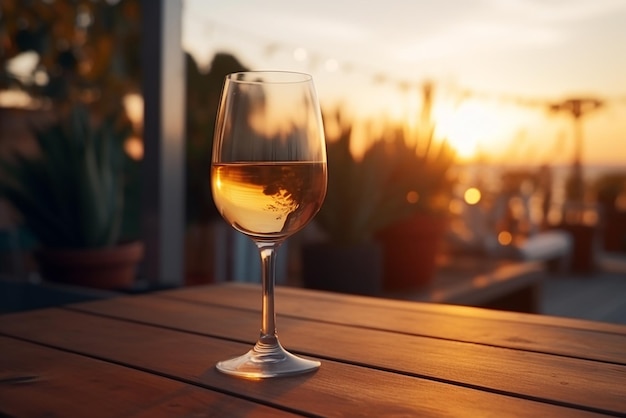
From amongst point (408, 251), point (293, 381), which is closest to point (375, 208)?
point (408, 251)

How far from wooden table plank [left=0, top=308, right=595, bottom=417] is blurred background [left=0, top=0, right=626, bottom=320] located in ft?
1.10

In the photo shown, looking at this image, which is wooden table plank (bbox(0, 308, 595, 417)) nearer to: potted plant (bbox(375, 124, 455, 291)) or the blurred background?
the blurred background

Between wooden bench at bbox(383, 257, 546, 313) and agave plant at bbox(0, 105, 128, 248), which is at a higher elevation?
agave plant at bbox(0, 105, 128, 248)

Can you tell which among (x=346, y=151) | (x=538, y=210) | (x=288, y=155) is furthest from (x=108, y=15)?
(x=538, y=210)

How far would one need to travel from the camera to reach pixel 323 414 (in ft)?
1.93

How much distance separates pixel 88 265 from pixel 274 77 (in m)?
1.81

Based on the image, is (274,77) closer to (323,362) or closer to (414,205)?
(323,362)

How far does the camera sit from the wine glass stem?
0.74 m

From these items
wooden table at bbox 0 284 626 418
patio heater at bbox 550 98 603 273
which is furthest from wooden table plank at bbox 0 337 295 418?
patio heater at bbox 550 98 603 273

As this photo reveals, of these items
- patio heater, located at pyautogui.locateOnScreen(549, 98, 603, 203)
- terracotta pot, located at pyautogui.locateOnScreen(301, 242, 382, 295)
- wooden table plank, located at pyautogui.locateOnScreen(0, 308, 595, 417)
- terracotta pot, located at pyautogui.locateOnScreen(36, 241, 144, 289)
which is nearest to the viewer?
wooden table plank, located at pyautogui.locateOnScreen(0, 308, 595, 417)

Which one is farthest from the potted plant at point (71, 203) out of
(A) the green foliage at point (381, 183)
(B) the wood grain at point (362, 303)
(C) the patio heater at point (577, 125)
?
(C) the patio heater at point (577, 125)

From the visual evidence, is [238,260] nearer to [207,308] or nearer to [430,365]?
[207,308]

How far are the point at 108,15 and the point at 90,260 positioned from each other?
3.17 metres

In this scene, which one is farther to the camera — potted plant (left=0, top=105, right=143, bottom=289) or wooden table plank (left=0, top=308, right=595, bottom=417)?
potted plant (left=0, top=105, right=143, bottom=289)
